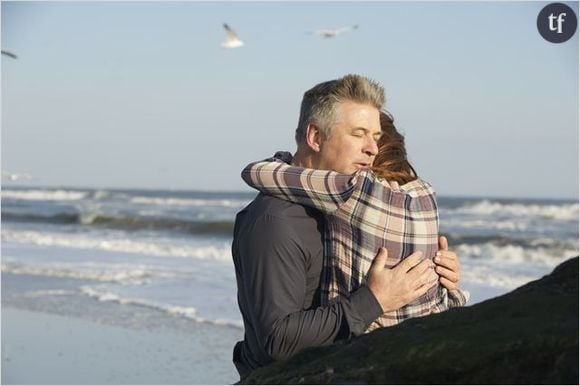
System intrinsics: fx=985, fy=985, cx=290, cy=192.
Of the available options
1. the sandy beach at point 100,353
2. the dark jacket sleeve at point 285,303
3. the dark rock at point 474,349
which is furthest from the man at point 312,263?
the sandy beach at point 100,353

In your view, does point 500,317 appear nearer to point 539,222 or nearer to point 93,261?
point 93,261

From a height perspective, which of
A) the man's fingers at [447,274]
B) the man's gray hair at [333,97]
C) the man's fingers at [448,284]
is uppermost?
the man's gray hair at [333,97]

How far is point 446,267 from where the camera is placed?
10.5ft

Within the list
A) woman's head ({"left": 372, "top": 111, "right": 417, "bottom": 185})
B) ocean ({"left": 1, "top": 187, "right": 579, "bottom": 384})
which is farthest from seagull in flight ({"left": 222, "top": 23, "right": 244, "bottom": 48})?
woman's head ({"left": 372, "top": 111, "right": 417, "bottom": 185})

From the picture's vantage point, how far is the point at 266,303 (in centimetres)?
298

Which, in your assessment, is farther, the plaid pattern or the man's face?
the man's face

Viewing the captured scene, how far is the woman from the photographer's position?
2.98 meters

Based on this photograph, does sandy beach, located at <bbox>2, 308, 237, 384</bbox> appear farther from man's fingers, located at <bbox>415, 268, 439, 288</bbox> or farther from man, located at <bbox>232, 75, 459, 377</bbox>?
man's fingers, located at <bbox>415, 268, 439, 288</bbox>

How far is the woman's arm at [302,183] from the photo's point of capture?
296 cm

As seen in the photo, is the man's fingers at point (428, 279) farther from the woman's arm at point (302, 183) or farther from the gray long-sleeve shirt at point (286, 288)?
the woman's arm at point (302, 183)

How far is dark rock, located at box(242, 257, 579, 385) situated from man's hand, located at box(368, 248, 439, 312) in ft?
1.16

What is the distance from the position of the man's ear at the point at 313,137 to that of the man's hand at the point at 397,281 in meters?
0.42

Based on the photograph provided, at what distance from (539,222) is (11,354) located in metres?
27.1

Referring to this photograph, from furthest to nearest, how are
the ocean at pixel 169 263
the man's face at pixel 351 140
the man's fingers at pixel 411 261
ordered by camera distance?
the ocean at pixel 169 263 < the man's face at pixel 351 140 < the man's fingers at pixel 411 261
